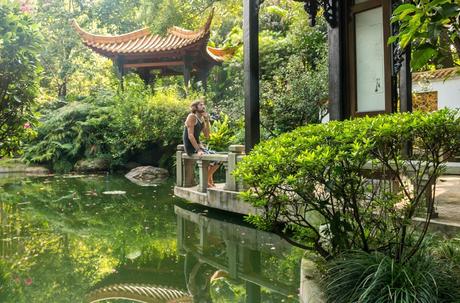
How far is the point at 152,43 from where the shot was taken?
1873 cm

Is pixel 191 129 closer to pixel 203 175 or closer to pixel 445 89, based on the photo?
pixel 203 175

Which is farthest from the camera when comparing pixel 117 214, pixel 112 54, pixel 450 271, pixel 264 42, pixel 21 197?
pixel 112 54

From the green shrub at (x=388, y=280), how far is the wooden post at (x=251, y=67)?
463 centimetres

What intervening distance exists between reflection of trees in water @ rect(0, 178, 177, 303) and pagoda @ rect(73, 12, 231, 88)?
27.9 ft

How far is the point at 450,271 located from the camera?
281 cm

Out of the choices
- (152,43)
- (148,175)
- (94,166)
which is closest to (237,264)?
(148,175)

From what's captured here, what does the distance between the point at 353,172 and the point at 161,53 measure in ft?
52.4

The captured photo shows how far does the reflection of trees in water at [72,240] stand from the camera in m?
4.30

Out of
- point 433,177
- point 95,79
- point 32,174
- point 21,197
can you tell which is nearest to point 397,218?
point 433,177

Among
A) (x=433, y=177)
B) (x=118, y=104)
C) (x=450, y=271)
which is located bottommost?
(x=450, y=271)

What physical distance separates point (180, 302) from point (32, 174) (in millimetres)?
14599

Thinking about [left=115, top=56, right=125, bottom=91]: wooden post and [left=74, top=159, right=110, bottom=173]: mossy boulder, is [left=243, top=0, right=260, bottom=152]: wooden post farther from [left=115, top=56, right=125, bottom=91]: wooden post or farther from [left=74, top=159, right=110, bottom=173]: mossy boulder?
[left=115, top=56, right=125, bottom=91]: wooden post

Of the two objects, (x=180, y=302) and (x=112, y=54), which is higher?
(x=112, y=54)

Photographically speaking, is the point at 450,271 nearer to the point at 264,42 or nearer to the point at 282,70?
the point at 282,70
